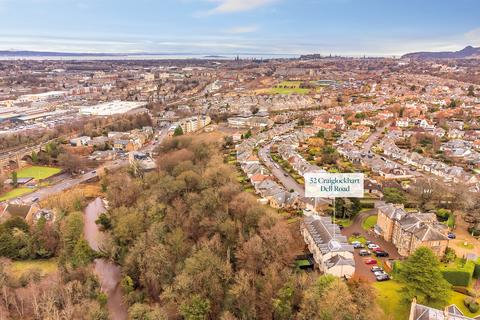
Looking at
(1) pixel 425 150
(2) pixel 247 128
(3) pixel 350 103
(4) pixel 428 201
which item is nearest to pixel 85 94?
(2) pixel 247 128

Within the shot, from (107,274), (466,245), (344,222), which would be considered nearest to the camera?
(466,245)

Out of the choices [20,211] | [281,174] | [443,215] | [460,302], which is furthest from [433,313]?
[20,211]

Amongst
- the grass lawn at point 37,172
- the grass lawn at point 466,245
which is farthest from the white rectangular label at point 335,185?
the grass lawn at point 37,172

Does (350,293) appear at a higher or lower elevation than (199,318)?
higher

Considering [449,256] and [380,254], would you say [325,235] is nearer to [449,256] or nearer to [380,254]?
[380,254]

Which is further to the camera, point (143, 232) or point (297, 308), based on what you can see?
point (143, 232)

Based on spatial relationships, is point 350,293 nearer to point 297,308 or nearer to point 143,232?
point 297,308
